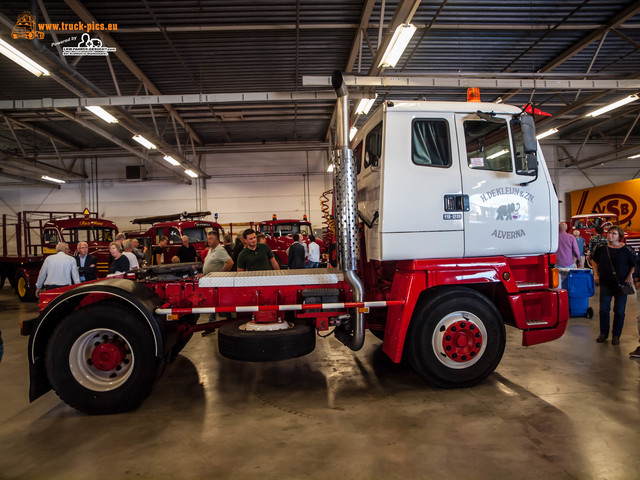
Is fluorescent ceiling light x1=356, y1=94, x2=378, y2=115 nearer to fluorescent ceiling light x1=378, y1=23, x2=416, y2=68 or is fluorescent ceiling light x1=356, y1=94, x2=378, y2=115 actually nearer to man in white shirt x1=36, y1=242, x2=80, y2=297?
fluorescent ceiling light x1=378, y1=23, x2=416, y2=68

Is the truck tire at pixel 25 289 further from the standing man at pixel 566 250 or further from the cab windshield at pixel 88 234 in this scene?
the standing man at pixel 566 250

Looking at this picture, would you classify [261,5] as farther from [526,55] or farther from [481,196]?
[526,55]

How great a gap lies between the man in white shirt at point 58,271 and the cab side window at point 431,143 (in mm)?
6578

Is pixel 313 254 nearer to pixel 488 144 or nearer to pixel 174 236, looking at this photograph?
pixel 174 236

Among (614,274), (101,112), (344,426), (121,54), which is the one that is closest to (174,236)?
(101,112)

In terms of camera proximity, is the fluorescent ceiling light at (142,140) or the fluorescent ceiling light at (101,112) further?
the fluorescent ceiling light at (142,140)

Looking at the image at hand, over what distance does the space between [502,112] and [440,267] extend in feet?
5.87

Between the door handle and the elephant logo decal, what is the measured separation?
1.25 feet

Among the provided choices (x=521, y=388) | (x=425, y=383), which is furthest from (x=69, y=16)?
(x=521, y=388)

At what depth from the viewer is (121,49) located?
8922mm

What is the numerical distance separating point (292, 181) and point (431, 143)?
15.1 meters

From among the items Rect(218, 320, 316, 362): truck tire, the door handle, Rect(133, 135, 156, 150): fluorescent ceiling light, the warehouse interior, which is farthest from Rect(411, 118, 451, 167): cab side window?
Rect(133, 135, 156, 150): fluorescent ceiling light

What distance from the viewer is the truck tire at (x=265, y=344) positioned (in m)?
3.68

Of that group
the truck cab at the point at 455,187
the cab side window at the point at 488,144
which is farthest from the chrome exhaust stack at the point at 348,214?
the cab side window at the point at 488,144
